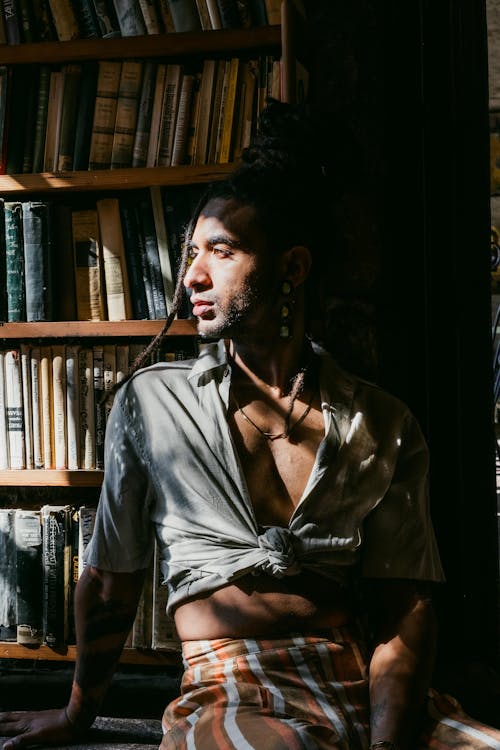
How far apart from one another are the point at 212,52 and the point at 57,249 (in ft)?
1.99

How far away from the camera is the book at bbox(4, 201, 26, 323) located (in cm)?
184

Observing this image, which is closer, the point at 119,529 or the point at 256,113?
the point at 119,529

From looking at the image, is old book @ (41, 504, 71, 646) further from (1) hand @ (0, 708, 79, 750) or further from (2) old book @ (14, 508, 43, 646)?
(1) hand @ (0, 708, 79, 750)

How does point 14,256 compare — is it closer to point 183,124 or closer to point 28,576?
point 183,124

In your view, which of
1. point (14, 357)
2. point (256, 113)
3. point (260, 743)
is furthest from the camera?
point (14, 357)

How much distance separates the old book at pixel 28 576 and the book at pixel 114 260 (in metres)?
0.56

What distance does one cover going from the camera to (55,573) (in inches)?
73.4

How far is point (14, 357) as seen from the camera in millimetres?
1886

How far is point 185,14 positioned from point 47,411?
1.00m

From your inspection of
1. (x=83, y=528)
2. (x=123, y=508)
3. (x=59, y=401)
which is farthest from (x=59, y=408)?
(x=123, y=508)

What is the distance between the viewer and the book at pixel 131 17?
178 cm

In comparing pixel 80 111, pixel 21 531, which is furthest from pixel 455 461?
pixel 80 111

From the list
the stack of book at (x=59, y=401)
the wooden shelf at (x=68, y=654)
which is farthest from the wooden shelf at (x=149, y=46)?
the wooden shelf at (x=68, y=654)

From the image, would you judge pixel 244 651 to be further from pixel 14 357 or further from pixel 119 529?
pixel 14 357
